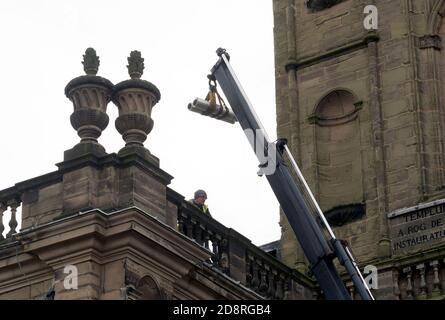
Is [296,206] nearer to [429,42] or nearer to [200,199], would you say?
[200,199]

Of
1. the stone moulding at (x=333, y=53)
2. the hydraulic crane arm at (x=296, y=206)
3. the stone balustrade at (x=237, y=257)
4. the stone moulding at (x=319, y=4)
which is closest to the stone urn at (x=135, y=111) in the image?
the stone balustrade at (x=237, y=257)

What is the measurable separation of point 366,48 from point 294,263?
13.3ft

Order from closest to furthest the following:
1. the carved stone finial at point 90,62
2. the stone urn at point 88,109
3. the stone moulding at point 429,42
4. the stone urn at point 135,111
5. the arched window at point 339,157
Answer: the stone urn at point 88,109 < the stone urn at point 135,111 < the carved stone finial at point 90,62 < the arched window at point 339,157 < the stone moulding at point 429,42

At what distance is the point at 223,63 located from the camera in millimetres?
35031

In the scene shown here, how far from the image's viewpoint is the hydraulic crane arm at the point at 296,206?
108 ft

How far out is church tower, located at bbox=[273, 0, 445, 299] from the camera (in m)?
41.7

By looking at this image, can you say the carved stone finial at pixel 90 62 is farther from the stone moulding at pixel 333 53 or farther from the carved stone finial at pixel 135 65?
the stone moulding at pixel 333 53

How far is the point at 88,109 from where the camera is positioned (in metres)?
32.1

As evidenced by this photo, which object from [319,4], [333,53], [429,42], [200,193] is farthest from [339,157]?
[200,193]

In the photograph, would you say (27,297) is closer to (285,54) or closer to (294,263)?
(294,263)

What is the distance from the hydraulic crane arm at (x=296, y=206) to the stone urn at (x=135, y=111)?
2339 millimetres

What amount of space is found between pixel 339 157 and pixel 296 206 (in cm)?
958

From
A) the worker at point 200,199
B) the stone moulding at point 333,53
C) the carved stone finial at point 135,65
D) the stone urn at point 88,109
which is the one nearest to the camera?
the stone urn at point 88,109

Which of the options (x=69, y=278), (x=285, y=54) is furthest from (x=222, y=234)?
(x=285, y=54)
